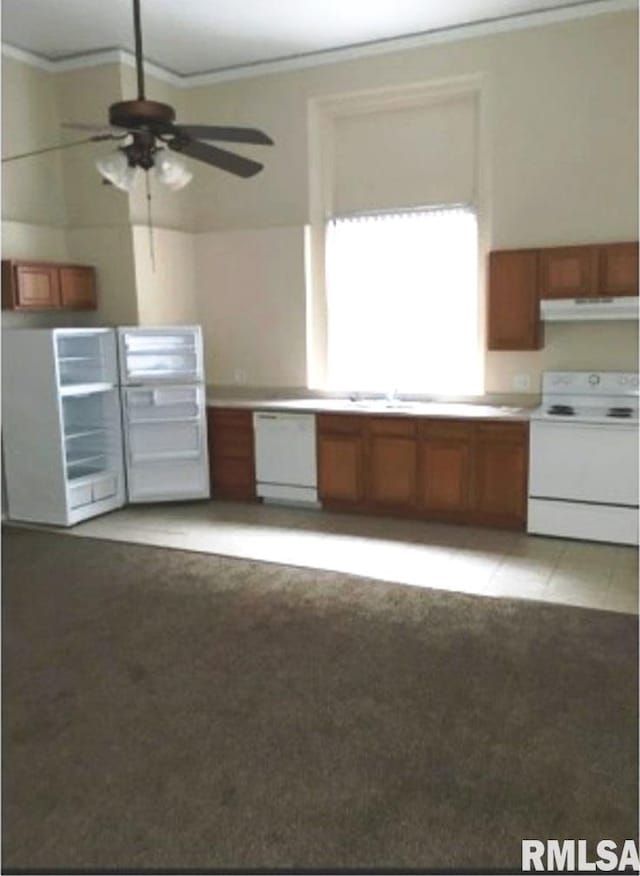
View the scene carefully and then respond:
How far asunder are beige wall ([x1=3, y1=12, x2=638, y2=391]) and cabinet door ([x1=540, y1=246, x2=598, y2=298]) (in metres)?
0.25

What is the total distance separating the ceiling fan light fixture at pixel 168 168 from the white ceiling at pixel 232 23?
1.97 metres

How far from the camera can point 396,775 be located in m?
2.41

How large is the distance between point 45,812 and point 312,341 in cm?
439

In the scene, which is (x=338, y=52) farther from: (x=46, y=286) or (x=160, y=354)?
(x=46, y=286)

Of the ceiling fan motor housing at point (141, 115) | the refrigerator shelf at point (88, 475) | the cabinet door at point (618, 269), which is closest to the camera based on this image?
the ceiling fan motor housing at point (141, 115)

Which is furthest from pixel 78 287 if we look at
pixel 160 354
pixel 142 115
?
pixel 142 115

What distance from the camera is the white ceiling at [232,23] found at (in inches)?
187

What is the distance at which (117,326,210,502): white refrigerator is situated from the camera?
225 inches

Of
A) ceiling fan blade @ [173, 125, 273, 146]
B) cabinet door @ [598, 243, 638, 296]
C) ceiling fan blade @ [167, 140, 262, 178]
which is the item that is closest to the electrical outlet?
cabinet door @ [598, 243, 638, 296]

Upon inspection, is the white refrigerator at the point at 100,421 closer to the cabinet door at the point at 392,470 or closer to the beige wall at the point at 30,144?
the beige wall at the point at 30,144

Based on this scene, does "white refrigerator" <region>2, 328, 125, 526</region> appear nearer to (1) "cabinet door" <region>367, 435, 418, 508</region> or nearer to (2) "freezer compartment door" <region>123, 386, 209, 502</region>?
(2) "freezer compartment door" <region>123, 386, 209, 502</region>

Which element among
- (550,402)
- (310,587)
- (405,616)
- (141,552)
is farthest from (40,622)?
(550,402)

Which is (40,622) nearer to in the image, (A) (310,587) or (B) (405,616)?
(A) (310,587)

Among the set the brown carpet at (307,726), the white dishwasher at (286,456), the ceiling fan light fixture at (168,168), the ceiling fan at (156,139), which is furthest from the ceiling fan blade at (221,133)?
the white dishwasher at (286,456)
